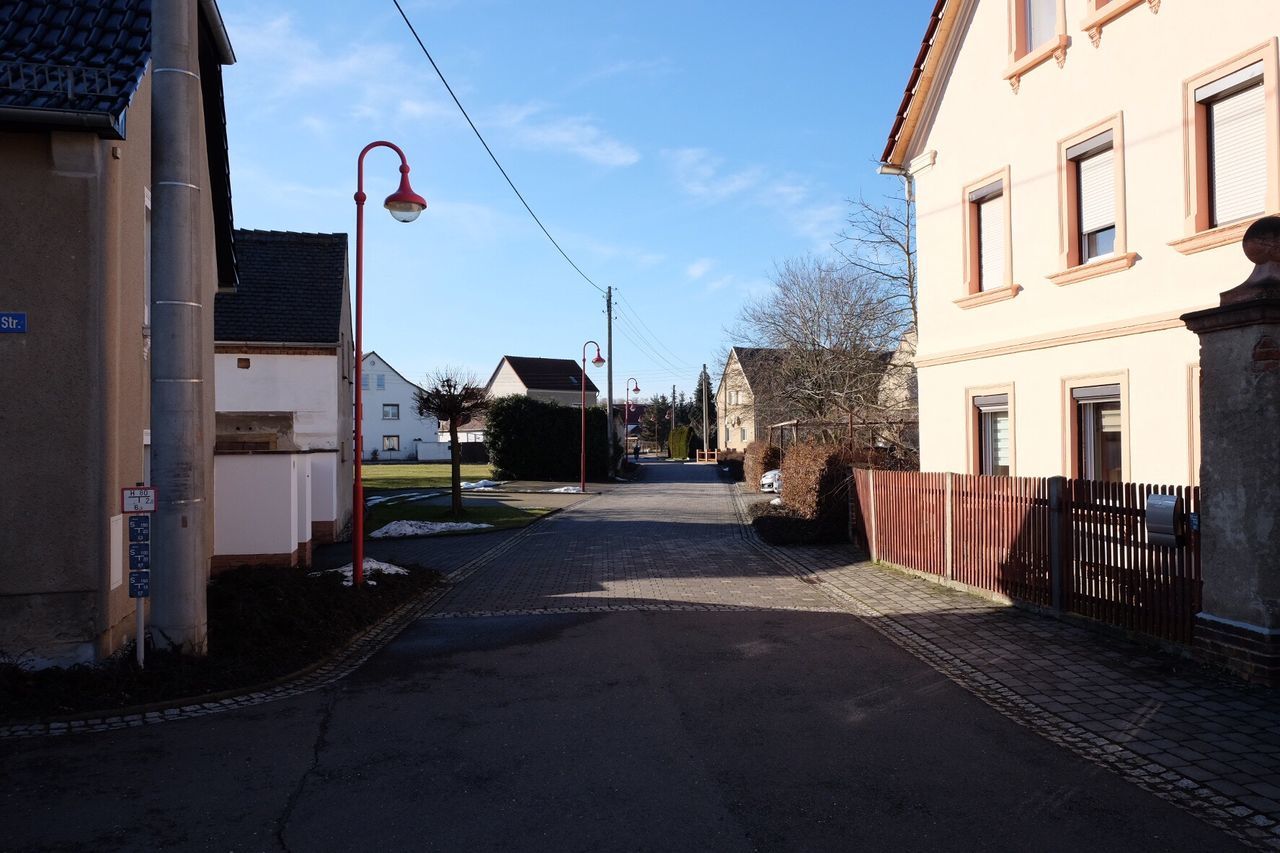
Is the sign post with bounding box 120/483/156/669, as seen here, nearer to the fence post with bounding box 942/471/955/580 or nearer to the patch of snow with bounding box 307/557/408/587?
the patch of snow with bounding box 307/557/408/587

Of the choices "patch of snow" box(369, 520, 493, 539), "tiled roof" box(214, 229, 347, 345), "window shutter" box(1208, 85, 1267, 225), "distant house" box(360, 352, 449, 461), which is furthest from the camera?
"distant house" box(360, 352, 449, 461)

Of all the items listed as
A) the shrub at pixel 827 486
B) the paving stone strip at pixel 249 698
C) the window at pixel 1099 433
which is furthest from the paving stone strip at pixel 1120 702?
the shrub at pixel 827 486

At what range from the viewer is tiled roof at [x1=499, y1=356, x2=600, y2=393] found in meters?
85.5

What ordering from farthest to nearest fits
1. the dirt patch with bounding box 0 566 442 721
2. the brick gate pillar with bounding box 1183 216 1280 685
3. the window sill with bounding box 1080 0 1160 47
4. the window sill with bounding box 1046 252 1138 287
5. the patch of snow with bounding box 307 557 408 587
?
the patch of snow with bounding box 307 557 408 587
the window sill with bounding box 1046 252 1138 287
the window sill with bounding box 1080 0 1160 47
the brick gate pillar with bounding box 1183 216 1280 685
the dirt patch with bounding box 0 566 442 721

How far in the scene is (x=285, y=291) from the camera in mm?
19562

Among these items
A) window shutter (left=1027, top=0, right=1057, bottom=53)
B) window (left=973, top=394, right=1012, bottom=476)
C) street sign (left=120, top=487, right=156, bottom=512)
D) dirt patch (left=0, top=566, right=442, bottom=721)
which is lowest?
dirt patch (left=0, top=566, right=442, bottom=721)

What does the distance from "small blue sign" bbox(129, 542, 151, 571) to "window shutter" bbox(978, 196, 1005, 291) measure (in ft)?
38.8

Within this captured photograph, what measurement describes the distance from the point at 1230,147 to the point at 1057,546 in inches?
189

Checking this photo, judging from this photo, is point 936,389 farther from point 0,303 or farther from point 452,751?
point 0,303

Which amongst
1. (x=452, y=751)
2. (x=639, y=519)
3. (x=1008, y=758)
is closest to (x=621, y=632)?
(x=452, y=751)

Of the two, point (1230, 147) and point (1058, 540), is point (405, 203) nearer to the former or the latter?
point (1058, 540)

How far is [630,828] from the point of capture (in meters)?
4.56

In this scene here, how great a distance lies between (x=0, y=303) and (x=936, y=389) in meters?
13.2

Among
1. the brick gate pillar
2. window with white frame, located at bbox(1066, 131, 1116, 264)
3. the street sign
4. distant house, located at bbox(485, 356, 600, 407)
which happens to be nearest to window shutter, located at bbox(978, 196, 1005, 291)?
window with white frame, located at bbox(1066, 131, 1116, 264)
